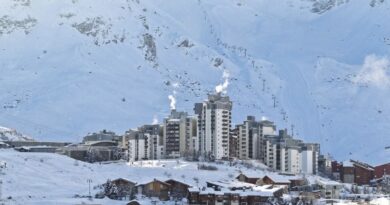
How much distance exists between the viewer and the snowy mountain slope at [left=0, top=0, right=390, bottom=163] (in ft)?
396

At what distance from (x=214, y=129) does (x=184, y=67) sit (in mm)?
37988

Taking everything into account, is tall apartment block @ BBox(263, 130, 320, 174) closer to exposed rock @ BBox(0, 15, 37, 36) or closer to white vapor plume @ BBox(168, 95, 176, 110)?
white vapor plume @ BBox(168, 95, 176, 110)

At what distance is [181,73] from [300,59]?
1991cm

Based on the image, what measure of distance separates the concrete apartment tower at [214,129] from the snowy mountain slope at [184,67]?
19229 mm

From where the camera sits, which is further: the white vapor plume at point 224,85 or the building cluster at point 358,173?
the white vapor plume at point 224,85

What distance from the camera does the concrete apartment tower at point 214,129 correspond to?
322ft

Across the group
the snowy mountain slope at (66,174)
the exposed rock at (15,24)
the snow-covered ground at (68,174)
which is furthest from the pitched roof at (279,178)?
the exposed rock at (15,24)

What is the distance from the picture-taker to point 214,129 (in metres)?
98.3

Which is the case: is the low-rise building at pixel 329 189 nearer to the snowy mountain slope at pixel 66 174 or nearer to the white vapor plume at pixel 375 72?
the snowy mountain slope at pixel 66 174

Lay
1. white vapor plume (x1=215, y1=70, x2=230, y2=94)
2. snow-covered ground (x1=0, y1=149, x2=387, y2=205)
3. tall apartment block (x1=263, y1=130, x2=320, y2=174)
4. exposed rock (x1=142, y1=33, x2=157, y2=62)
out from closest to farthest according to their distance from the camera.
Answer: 1. snow-covered ground (x1=0, y1=149, x2=387, y2=205)
2. tall apartment block (x1=263, y1=130, x2=320, y2=174)
3. white vapor plume (x1=215, y1=70, x2=230, y2=94)
4. exposed rock (x1=142, y1=33, x2=157, y2=62)

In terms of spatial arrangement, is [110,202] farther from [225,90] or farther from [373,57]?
[373,57]

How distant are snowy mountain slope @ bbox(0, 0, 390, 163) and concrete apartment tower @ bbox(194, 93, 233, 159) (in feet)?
63.1

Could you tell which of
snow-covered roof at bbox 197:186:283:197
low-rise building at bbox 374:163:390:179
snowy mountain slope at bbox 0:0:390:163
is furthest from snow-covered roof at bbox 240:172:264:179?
snowy mountain slope at bbox 0:0:390:163

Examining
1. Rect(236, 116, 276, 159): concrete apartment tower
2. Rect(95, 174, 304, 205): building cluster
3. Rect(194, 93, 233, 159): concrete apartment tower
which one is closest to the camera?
Rect(95, 174, 304, 205): building cluster
